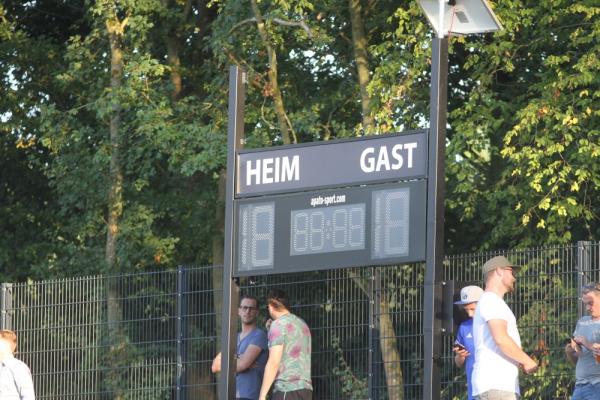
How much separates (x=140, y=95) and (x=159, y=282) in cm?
998

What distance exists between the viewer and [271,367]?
45.6 ft

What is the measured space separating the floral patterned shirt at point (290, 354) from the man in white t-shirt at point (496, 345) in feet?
9.66

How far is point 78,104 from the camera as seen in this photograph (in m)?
29.8

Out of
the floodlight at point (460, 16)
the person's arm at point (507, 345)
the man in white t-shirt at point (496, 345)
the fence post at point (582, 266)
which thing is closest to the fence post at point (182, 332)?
the fence post at point (582, 266)

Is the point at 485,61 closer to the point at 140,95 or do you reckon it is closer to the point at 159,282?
the point at 140,95

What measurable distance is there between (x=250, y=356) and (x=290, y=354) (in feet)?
2.05

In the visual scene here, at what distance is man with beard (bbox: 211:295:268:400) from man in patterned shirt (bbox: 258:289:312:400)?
50 cm

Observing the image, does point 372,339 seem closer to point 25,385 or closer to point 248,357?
point 248,357

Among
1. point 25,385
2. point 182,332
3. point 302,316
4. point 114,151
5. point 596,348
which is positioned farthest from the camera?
point 114,151

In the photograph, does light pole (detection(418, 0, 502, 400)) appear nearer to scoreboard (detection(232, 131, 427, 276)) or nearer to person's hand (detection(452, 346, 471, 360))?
scoreboard (detection(232, 131, 427, 276))

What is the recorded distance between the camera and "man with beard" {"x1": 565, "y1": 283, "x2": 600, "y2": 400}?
1262cm

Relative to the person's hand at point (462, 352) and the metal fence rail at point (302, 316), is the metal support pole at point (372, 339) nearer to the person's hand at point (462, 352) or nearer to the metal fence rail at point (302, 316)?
the metal fence rail at point (302, 316)

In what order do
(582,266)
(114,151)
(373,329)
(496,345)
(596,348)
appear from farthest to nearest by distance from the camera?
(114,151)
(373,329)
(582,266)
(596,348)
(496,345)

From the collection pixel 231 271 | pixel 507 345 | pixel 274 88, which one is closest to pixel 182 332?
pixel 231 271
